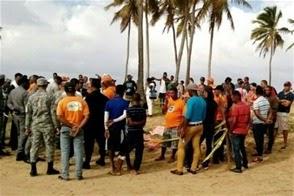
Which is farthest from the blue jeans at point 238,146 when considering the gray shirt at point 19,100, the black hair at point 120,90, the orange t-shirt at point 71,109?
the gray shirt at point 19,100

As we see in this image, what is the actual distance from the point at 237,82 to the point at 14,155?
7229mm

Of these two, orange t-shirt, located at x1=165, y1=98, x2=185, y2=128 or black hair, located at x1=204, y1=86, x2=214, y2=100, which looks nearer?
black hair, located at x1=204, y1=86, x2=214, y2=100

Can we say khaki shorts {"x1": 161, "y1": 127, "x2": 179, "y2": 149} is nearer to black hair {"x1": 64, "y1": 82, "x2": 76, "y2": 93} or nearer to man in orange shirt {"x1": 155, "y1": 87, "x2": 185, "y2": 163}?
man in orange shirt {"x1": 155, "y1": 87, "x2": 185, "y2": 163}

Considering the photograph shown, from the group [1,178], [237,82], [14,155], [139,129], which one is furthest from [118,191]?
[237,82]

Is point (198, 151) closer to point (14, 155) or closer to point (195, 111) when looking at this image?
point (195, 111)

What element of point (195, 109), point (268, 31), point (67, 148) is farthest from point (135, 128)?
point (268, 31)

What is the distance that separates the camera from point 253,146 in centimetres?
1548

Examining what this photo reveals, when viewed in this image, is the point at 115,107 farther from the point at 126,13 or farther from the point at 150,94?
the point at 126,13

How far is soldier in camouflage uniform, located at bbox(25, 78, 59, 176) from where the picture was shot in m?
11.5

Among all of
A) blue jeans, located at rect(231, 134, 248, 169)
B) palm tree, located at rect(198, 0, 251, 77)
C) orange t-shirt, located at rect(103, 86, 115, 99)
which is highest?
palm tree, located at rect(198, 0, 251, 77)

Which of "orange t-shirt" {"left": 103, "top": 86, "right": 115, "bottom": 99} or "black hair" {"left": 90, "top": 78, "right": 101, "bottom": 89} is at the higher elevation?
"black hair" {"left": 90, "top": 78, "right": 101, "bottom": 89}

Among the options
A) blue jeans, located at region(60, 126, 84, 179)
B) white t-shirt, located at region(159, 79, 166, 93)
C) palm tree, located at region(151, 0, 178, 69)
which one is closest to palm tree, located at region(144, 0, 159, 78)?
palm tree, located at region(151, 0, 178, 69)

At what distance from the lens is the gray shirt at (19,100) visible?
521 inches

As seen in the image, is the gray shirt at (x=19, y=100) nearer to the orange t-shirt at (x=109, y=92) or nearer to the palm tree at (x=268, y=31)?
the orange t-shirt at (x=109, y=92)
